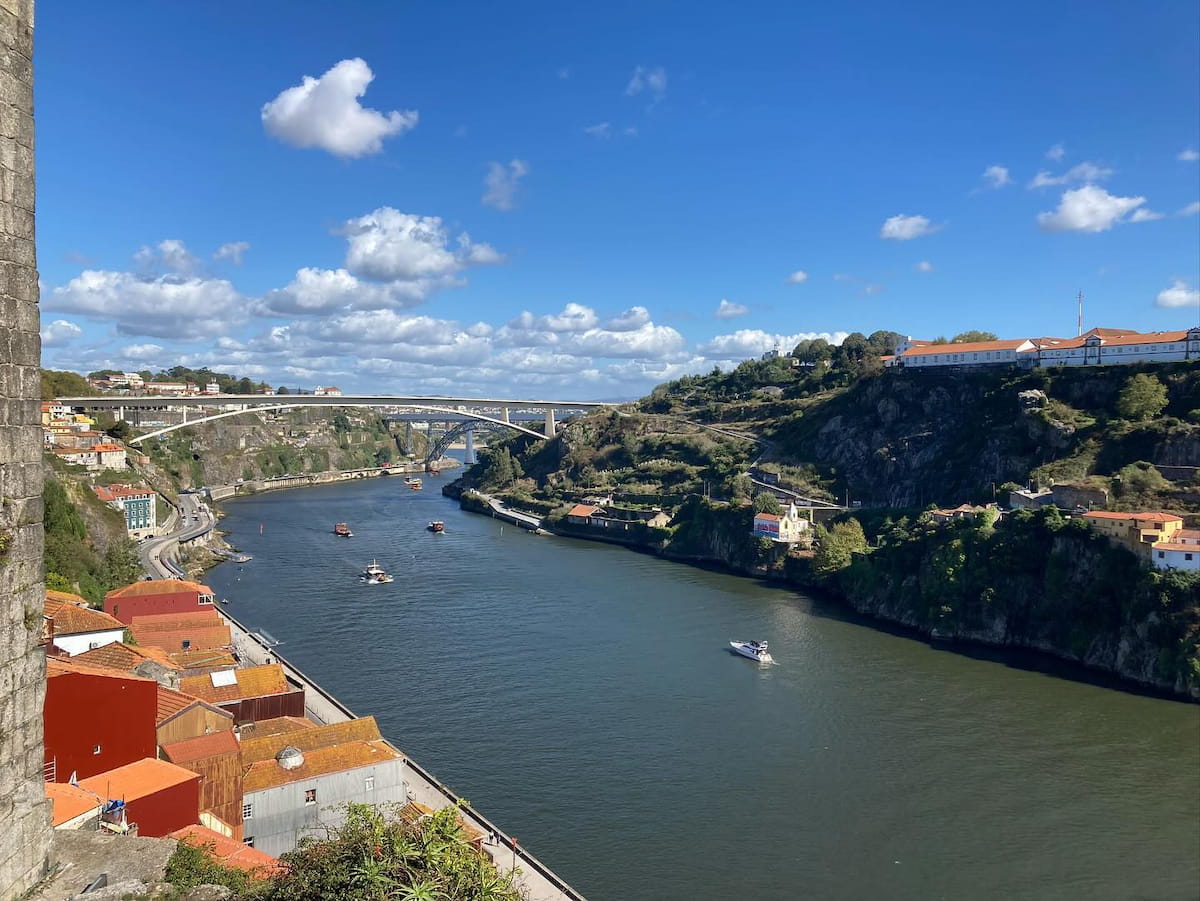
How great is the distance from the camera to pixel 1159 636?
68.4ft

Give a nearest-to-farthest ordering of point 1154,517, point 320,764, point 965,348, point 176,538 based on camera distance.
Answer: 1. point 320,764
2. point 1154,517
3. point 176,538
4. point 965,348

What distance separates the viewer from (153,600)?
20.2 m

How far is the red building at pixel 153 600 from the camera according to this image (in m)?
19.8

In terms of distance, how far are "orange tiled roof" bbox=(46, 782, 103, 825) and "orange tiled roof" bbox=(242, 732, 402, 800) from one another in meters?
3.35

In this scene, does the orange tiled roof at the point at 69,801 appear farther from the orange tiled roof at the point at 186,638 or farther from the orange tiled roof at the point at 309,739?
the orange tiled roof at the point at 186,638

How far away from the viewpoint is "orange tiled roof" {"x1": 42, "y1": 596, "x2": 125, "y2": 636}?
15484 millimetres

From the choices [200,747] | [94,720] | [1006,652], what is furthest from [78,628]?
[1006,652]

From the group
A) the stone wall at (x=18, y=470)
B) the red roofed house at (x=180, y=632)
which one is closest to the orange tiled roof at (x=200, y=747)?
the red roofed house at (x=180, y=632)

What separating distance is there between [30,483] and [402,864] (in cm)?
368

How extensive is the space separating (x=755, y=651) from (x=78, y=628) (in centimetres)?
1609

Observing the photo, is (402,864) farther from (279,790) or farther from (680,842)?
(680,842)

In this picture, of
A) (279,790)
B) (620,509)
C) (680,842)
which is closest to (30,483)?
(279,790)

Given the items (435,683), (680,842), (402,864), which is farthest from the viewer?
(435,683)

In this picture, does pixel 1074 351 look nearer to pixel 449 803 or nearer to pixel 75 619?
pixel 449 803
